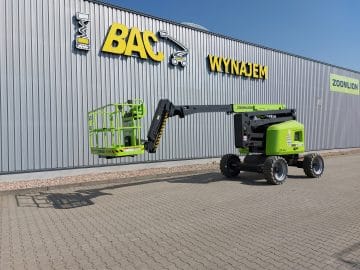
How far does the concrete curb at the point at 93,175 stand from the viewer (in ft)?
40.4

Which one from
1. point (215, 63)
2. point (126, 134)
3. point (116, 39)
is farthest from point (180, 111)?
point (215, 63)

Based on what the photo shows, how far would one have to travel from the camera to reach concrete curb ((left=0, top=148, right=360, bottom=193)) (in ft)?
40.4

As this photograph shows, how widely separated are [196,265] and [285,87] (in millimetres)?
20077

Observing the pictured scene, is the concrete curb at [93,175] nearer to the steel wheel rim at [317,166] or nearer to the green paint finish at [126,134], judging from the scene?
the green paint finish at [126,134]

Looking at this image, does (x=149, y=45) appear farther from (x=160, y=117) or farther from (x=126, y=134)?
(x=126, y=134)

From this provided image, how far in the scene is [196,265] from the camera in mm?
5395

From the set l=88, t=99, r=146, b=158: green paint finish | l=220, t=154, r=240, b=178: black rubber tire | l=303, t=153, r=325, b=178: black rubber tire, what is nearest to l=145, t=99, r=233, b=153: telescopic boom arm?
l=88, t=99, r=146, b=158: green paint finish

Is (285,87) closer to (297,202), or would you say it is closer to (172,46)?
(172,46)

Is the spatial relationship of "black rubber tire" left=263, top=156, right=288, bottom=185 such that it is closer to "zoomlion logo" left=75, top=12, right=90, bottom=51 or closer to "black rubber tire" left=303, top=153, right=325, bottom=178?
"black rubber tire" left=303, top=153, right=325, bottom=178

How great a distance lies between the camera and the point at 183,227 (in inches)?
293

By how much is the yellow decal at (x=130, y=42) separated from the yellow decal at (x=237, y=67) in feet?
11.3

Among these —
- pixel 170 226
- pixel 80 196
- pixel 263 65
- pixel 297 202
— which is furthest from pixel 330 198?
pixel 263 65

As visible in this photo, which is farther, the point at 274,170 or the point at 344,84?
the point at 344,84

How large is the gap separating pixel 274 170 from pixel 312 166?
2208 millimetres
